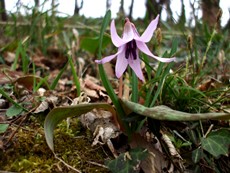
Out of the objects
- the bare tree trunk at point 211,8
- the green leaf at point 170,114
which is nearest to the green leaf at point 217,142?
the green leaf at point 170,114

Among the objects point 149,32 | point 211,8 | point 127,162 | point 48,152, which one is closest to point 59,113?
point 48,152

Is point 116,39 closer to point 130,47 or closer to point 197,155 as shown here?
point 130,47

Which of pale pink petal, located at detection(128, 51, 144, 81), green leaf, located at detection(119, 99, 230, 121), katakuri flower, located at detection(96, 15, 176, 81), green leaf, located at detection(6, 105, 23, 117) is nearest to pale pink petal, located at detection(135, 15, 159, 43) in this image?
katakuri flower, located at detection(96, 15, 176, 81)

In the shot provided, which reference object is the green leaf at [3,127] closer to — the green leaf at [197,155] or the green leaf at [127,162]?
the green leaf at [127,162]

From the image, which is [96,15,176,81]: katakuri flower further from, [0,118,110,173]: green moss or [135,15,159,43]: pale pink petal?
[0,118,110,173]: green moss

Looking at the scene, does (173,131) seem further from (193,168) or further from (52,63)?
(52,63)

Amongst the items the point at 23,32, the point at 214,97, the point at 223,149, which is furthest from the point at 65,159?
the point at 23,32
